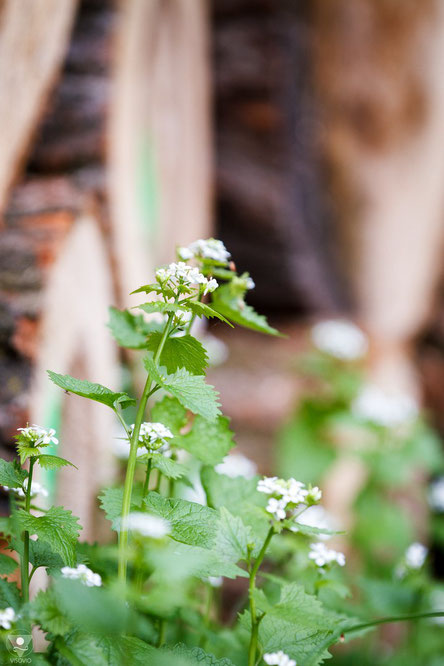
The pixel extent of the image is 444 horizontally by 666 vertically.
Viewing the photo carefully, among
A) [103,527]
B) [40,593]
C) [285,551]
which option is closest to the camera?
[40,593]

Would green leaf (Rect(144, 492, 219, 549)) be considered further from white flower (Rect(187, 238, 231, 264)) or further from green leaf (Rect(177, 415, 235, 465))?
white flower (Rect(187, 238, 231, 264))

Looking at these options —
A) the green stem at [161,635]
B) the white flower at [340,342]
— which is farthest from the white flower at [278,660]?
the white flower at [340,342]

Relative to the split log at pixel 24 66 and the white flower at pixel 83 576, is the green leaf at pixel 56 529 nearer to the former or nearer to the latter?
the white flower at pixel 83 576

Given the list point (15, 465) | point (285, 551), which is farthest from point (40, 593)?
point (285, 551)

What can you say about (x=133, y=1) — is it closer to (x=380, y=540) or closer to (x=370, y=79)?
(x=370, y=79)

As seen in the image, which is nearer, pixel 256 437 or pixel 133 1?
pixel 133 1

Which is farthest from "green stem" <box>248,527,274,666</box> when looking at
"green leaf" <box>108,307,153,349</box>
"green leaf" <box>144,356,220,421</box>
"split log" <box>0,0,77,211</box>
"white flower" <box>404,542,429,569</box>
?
"split log" <box>0,0,77,211</box>
